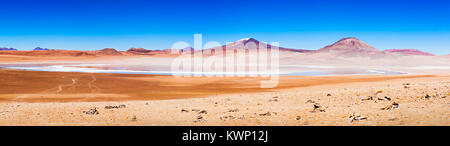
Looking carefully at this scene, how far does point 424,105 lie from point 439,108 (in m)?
0.69

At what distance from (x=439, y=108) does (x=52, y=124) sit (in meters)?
8.28

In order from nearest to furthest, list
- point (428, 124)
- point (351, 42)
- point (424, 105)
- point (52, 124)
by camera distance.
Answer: point (428, 124) → point (52, 124) → point (424, 105) → point (351, 42)

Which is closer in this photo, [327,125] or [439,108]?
[327,125]

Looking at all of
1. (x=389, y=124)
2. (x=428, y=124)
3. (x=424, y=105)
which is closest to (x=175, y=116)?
(x=389, y=124)

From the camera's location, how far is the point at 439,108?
7.34m

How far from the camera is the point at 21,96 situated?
15.6 metres
